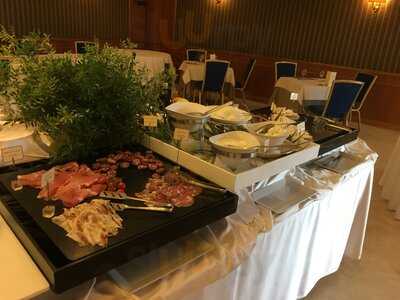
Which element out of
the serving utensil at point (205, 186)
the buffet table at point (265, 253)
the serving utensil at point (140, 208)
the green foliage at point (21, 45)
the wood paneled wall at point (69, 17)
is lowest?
the buffet table at point (265, 253)

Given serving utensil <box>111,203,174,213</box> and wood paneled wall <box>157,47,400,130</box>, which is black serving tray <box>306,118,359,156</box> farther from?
wood paneled wall <box>157,47,400,130</box>

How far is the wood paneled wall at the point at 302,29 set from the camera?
427 cm

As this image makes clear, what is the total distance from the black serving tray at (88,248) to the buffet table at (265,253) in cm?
5

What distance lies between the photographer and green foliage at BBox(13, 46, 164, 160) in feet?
2.99

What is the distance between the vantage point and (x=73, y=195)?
30.8 inches

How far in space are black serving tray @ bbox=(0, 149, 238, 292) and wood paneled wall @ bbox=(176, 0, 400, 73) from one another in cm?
438

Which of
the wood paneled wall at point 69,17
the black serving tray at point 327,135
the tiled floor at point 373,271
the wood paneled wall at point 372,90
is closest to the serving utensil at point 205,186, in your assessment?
the black serving tray at point 327,135

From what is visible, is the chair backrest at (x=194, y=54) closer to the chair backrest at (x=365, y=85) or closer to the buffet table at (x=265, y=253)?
the chair backrest at (x=365, y=85)

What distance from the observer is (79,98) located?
3.12 ft

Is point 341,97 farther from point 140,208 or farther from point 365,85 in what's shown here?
point 140,208

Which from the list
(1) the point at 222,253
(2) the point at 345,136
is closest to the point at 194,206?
(1) the point at 222,253

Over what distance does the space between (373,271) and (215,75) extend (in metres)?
A: 2.97

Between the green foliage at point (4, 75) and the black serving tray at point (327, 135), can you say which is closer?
the green foliage at point (4, 75)

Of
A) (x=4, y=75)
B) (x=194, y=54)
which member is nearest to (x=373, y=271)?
(x=4, y=75)
